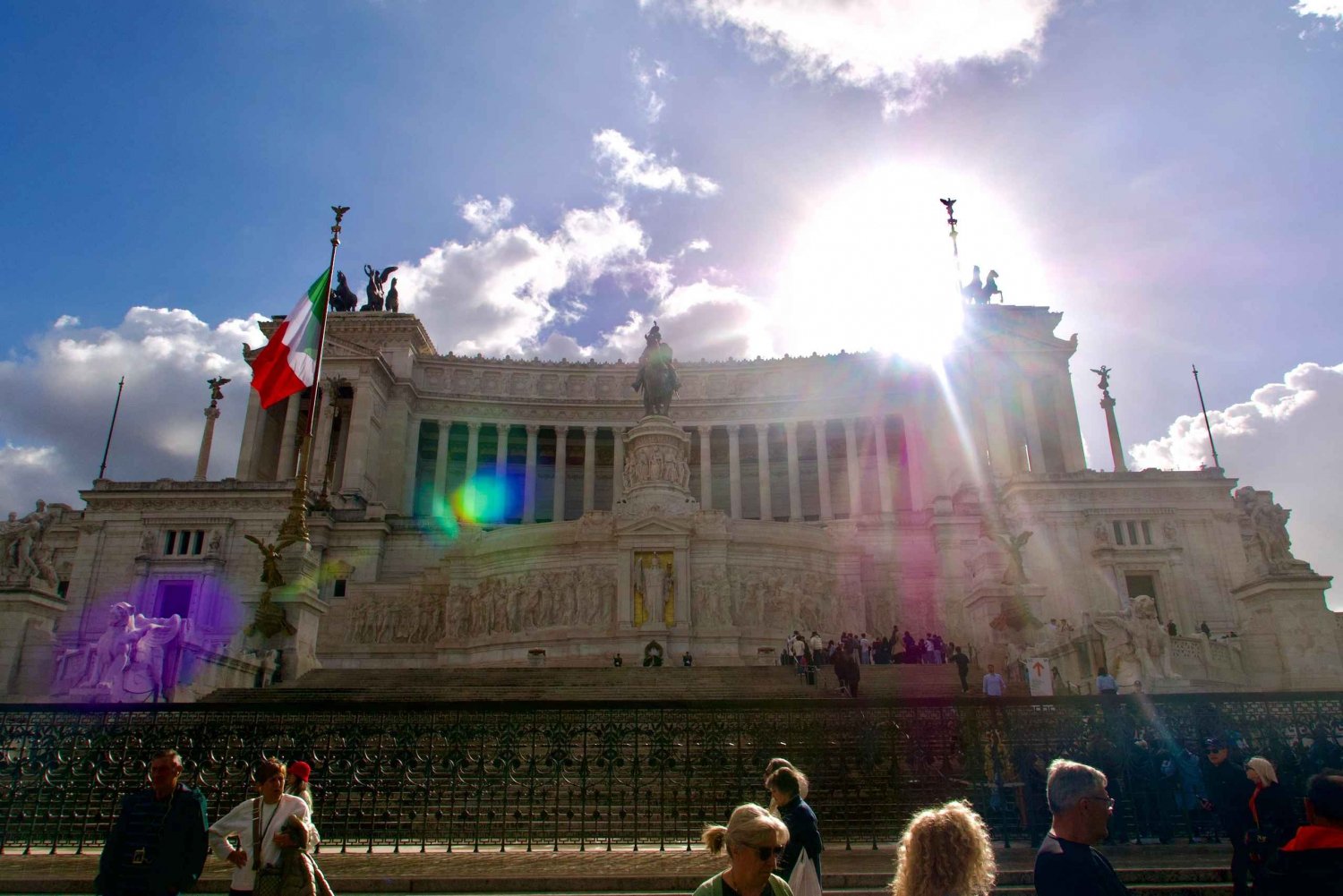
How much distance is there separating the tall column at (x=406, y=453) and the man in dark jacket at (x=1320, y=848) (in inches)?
2360

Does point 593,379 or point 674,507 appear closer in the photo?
point 674,507

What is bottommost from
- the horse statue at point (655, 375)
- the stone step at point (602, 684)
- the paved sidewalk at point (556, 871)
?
the paved sidewalk at point (556, 871)

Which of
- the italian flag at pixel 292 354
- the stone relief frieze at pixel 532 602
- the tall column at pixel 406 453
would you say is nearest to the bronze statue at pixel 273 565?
the italian flag at pixel 292 354

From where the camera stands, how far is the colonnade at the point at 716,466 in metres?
66.7

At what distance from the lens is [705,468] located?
221 feet

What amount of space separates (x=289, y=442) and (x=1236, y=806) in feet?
204

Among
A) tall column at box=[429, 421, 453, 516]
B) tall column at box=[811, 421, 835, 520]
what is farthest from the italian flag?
tall column at box=[811, 421, 835, 520]

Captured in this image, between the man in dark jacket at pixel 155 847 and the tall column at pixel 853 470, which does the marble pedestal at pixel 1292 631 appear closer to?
→ the man in dark jacket at pixel 155 847

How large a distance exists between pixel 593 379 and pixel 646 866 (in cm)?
6358

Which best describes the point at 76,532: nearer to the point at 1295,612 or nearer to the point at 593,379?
the point at 593,379

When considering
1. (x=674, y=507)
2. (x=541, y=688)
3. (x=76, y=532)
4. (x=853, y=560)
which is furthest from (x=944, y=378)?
(x=76, y=532)

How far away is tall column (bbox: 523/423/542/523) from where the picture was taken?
6669cm

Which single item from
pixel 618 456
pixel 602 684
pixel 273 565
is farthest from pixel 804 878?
pixel 618 456

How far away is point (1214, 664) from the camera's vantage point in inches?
1069
